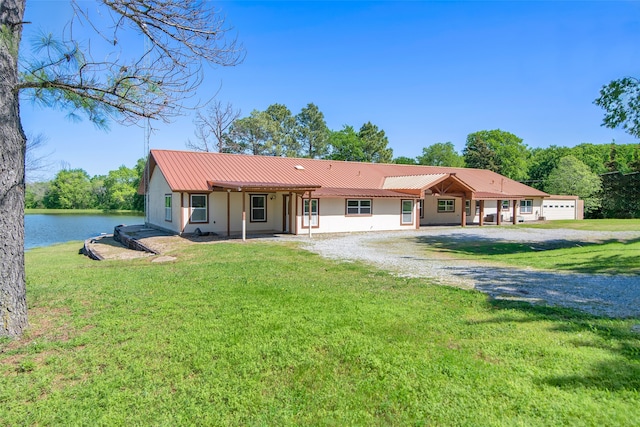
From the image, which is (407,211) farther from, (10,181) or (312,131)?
(312,131)

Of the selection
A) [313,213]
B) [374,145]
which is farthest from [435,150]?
[313,213]

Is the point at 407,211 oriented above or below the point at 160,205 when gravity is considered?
below

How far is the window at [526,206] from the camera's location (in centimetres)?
3309

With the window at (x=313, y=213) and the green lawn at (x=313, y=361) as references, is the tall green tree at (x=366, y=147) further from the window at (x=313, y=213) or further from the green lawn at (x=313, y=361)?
the green lawn at (x=313, y=361)

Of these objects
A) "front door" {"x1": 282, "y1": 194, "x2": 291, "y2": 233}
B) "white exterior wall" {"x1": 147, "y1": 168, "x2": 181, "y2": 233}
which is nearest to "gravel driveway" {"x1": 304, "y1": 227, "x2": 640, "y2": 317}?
"front door" {"x1": 282, "y1": 194, "x2": 291, "y2": 233}

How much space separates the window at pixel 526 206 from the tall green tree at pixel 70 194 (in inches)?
2682

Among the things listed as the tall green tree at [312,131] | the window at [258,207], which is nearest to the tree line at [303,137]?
the tall green tree at [312,131]

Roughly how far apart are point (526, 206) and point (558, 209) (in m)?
4.87

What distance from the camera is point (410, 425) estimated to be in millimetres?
3088

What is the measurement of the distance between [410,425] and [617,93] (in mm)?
15689

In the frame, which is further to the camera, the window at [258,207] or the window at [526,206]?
the window at [526,206]

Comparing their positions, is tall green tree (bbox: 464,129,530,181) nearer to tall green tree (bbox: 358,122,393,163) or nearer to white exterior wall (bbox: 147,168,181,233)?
tall green tree (bbox: 358,122,393,163)

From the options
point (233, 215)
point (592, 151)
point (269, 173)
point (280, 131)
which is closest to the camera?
point (233, 215)

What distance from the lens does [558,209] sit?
35688 millimetres
